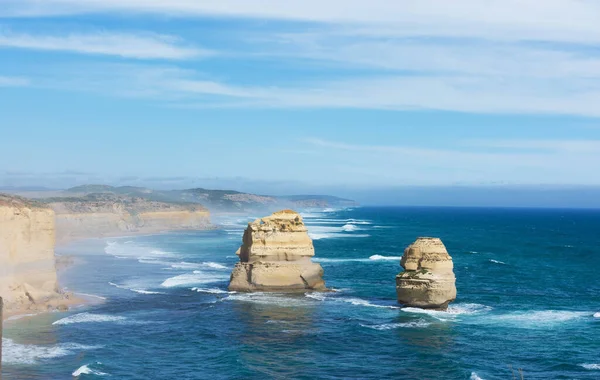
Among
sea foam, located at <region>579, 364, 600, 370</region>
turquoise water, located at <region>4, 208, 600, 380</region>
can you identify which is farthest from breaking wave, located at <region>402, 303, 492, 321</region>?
sea foam, located at <region>579, 364, 600, 370</region>

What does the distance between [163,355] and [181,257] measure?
43.9m

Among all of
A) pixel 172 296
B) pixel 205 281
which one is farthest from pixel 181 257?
pixel 172 296

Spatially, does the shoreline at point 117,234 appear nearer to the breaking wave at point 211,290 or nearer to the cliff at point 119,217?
the cliff at point 119,217

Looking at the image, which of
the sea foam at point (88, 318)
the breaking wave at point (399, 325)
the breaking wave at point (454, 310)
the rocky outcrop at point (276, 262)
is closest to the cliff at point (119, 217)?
the rocky outcrop at point (276, 262)

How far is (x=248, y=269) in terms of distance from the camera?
47281 mm

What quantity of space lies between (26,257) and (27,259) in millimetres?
135

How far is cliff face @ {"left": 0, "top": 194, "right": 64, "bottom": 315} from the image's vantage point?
130 ft

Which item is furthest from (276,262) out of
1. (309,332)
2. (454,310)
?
(454,310)

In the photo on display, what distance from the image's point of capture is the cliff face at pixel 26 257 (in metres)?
39.5

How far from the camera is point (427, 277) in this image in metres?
39.7

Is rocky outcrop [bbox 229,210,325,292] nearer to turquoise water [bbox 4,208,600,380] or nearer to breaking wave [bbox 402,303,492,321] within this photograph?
turquoise water [bbox 4,208,600,380]

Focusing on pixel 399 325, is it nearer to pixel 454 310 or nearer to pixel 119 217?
pixel 454 310

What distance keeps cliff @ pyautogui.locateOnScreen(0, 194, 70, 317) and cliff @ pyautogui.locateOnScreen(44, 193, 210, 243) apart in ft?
173

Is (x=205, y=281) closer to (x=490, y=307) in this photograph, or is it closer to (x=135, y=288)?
(x=135, y=288)
